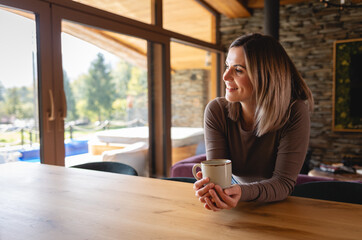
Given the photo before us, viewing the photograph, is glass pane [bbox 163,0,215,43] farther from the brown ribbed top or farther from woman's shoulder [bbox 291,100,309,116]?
woman's shoulder [bbox 291,100,309,116]

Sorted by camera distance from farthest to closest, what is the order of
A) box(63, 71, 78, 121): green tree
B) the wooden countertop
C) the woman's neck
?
box(63, 71, 78, 121): green tree, the woman's neck, the wooden countertop

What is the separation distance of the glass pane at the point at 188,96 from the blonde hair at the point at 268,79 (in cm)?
309

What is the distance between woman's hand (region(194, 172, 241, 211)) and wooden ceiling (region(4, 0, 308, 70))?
Answer: 2.21 meters

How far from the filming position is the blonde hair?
1.19m

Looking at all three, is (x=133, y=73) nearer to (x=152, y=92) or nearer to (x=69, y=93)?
(x=152, y=92)

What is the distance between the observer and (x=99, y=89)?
3068 millimetres

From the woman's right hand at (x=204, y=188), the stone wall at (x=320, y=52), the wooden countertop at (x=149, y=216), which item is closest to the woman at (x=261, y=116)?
the wooden countertop at (x=149, y=216)

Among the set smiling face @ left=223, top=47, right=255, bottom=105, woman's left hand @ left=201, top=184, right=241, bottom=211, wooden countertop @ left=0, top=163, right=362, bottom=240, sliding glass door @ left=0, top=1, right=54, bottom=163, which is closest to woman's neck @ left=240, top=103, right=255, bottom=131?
smiling face @ left=223, top=47, right=255, bottom=105

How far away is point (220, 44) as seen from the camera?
18.4 ft

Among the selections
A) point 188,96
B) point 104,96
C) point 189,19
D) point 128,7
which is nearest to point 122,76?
point 104,96

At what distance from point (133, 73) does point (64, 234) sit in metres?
2.96

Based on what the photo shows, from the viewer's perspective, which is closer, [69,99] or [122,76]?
[69,99]

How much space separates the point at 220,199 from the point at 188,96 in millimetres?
3847

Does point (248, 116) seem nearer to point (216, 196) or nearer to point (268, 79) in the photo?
point (268, 79)
